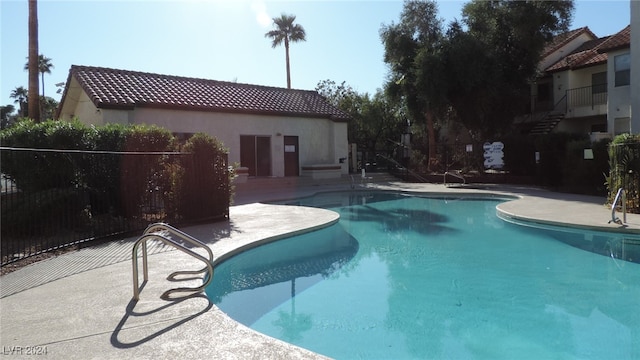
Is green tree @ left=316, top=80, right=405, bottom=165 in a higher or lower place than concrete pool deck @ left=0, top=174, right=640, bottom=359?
higher

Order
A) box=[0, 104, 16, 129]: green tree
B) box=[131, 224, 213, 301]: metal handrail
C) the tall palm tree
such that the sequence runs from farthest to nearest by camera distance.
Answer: box=[0, 104, 16, 129]: green tree, the tall palm tree, box=[131, 224, 213, 301]: metal handrail

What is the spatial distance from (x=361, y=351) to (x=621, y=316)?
3.54 metres

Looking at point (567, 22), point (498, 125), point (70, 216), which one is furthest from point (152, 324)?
point (567, 22)

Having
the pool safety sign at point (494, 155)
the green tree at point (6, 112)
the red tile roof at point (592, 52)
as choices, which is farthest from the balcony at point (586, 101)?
the green tree at point (6, 112)

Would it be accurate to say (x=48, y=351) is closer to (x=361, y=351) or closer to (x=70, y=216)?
(x=361, y=351)

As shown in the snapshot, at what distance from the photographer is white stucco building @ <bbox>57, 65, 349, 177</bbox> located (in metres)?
18.2

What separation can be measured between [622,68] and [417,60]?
9.36m

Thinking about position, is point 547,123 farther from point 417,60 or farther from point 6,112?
point 6,112

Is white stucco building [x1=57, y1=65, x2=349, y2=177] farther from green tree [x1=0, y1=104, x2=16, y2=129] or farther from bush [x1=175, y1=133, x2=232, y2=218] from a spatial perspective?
green tree [x1=0, y1=104, x2=16, y2=129]

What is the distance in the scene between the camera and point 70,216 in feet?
30.8

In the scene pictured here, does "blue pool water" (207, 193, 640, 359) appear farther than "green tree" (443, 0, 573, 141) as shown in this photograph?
No

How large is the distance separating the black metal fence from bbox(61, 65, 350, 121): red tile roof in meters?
7.13

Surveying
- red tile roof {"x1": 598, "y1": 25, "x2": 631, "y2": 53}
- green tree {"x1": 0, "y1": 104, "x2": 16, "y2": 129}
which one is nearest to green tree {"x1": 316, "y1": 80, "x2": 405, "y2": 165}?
red tile roof {"x1": 598, "y1": 25, "x2": 631, "y2": 53}

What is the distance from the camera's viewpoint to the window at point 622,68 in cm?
1967
